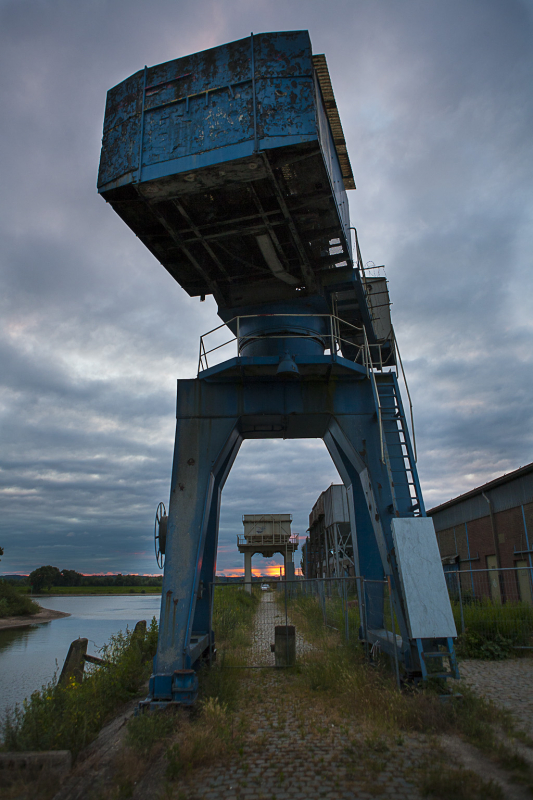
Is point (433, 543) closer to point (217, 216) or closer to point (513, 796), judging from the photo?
point (513, 796)

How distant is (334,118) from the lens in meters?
11.0

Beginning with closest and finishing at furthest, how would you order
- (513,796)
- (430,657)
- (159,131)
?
1. (513,796)
2. (430,657)
3. (159,131)

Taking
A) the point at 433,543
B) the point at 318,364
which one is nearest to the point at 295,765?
the point at 433,543

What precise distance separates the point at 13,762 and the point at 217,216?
8586mm

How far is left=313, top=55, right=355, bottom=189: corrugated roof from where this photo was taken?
32.3 ft

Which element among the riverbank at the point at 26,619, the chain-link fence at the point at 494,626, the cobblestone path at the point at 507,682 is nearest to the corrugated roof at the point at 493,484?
the chain-link fence at the point at 494,626

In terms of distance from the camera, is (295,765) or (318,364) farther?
(318,364)

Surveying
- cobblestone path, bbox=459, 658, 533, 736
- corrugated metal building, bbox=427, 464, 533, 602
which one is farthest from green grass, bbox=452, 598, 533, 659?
corrugated metal building, bbox=427, 464, 533, 602

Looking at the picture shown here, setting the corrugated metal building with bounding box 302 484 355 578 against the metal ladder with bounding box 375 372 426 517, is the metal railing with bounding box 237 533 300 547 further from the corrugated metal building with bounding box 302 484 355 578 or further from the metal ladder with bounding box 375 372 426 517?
the metal ladder with bounding box 375 372 426 517

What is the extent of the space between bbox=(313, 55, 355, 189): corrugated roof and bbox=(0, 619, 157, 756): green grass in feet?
39.6

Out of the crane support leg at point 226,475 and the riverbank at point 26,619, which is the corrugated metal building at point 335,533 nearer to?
the crane support leg at point 226,475

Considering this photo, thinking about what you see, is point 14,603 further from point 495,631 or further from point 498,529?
point 495,631

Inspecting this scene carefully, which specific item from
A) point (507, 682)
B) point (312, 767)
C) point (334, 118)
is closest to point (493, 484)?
point (507, 682)

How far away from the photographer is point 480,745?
5.55 metres
